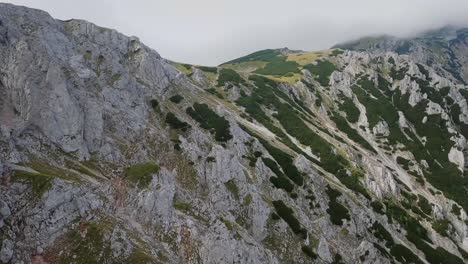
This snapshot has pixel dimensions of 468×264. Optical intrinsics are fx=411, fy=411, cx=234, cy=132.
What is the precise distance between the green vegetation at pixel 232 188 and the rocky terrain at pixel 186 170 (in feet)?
0.61

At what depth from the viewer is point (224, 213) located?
2216 inches

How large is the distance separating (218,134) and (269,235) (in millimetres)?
27497

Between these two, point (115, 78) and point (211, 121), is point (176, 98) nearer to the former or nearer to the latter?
point (211, 121)

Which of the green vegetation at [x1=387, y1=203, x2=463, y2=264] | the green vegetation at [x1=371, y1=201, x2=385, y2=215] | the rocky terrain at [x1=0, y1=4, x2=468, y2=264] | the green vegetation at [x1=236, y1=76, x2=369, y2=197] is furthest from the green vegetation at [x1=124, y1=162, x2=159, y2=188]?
the green vegetation at [x1=387, y1=203, x2=463, y2=264]

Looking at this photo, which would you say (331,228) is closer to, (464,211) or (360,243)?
(360,243)

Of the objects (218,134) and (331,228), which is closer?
(331,228)

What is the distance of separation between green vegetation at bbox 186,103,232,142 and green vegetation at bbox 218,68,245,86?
4653 centimetres

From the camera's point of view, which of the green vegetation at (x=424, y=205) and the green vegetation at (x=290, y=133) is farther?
the green vegetation at (x=424, y=205)

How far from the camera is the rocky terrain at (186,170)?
42000 mm

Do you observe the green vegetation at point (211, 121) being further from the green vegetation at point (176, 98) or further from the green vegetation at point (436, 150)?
the green vegetation at point (436, 150)

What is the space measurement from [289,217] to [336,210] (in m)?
14.5

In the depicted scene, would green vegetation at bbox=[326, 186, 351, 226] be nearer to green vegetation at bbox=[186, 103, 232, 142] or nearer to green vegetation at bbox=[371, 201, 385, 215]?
green vegetation at bbox=[371, 201, 385, 215]

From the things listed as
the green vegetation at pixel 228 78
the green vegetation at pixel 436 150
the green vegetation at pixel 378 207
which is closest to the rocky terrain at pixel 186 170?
the green vegetation at pixel 436 150

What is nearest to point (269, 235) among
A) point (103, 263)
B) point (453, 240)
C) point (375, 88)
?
point (103, 263)
